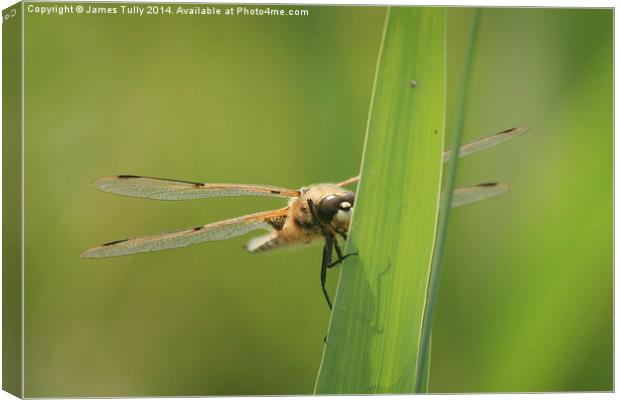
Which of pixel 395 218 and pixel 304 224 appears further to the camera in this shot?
pixel 304 224

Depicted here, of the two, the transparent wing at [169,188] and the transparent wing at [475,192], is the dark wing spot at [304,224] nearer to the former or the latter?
the transparent wing at [169,188]

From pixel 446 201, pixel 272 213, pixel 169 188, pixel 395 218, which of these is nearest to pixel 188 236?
pixel 169 188

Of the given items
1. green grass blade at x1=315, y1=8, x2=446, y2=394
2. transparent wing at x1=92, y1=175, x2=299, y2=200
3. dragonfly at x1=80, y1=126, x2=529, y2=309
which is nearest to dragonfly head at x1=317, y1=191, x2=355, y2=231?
dragonfly at x1=80, y1=126, x2=529, y2=309

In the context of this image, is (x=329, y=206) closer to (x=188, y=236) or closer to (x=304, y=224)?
(x=304, y=224)

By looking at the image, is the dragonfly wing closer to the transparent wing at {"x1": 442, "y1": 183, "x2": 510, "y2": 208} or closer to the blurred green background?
the transparent wing at {"x1": 442, "y1": 183, "x2": 510, "y2": 208}

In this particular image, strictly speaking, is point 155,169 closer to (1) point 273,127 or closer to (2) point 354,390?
(1) point 273,127

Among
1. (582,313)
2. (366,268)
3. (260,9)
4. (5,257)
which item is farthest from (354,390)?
(260,9)
